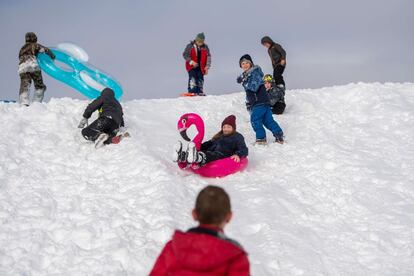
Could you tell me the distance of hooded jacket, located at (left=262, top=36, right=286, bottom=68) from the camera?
11.5 meters

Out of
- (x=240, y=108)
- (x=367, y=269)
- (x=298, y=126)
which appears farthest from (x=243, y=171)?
(x=240, y=108)

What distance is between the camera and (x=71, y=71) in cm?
988

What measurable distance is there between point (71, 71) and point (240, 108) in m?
4.22

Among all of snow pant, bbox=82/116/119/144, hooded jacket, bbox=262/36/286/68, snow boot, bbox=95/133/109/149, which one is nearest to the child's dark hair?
snow boot, bbox=95/133/109/149

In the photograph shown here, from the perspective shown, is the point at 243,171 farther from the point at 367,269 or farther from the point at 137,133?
the point at 367,269

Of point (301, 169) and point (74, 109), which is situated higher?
point (74, 109)

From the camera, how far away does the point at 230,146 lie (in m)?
7.27

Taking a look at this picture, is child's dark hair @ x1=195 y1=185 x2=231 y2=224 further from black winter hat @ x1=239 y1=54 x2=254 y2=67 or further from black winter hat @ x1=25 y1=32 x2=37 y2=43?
black winter hat @ x1=25 y1=32 x2=37 y2=43

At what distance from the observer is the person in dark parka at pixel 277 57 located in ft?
37.3

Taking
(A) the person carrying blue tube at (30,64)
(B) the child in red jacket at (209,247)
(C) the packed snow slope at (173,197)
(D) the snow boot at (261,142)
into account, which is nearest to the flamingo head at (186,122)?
(C) the packed snow slope at (173,197)

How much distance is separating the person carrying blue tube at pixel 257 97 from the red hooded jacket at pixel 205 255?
6.19 metres

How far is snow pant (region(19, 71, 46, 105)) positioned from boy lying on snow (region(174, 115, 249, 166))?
13.8 feet

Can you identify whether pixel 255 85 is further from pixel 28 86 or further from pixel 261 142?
pixel 28 86

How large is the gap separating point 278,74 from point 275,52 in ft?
2.02
